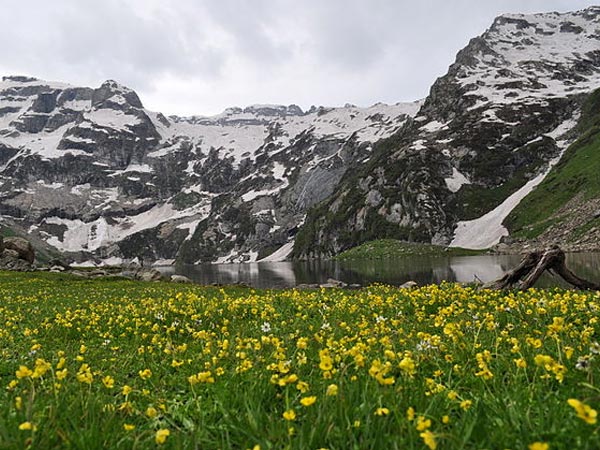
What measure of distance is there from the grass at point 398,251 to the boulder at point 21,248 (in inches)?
4626

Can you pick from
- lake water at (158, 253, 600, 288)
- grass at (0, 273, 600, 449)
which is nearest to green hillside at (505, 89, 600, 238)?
lake water at (158, 253, 600, 288)

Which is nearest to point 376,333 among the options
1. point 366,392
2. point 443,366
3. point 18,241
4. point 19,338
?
point 443,366

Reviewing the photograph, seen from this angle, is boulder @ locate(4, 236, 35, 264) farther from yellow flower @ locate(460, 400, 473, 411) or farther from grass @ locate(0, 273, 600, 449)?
yellow flower @ locate(460, 400, 473, 411)

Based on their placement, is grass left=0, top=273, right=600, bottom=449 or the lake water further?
the lake water

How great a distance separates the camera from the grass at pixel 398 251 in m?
157

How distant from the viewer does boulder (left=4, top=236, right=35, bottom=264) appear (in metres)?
88.9

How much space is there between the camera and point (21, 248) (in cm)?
8994

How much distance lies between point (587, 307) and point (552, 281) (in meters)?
38.0

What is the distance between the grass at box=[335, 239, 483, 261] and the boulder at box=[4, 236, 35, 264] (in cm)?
11750

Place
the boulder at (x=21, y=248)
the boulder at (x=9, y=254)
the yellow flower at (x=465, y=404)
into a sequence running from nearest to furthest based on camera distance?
the yellow flower at (x=465, y=404), the boulder at (x=9, y=254), the boulder at (x=21, y=248)

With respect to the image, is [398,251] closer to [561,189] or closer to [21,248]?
[561,189]

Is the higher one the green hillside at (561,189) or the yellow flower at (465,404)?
the green hillside at (561,189)

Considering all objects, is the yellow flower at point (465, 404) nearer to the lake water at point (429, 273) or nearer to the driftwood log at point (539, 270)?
the driftwood log at point (539, 270)

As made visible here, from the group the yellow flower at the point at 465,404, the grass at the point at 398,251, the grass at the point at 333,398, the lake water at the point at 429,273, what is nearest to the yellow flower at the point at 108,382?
the grass at the point at 333,398
